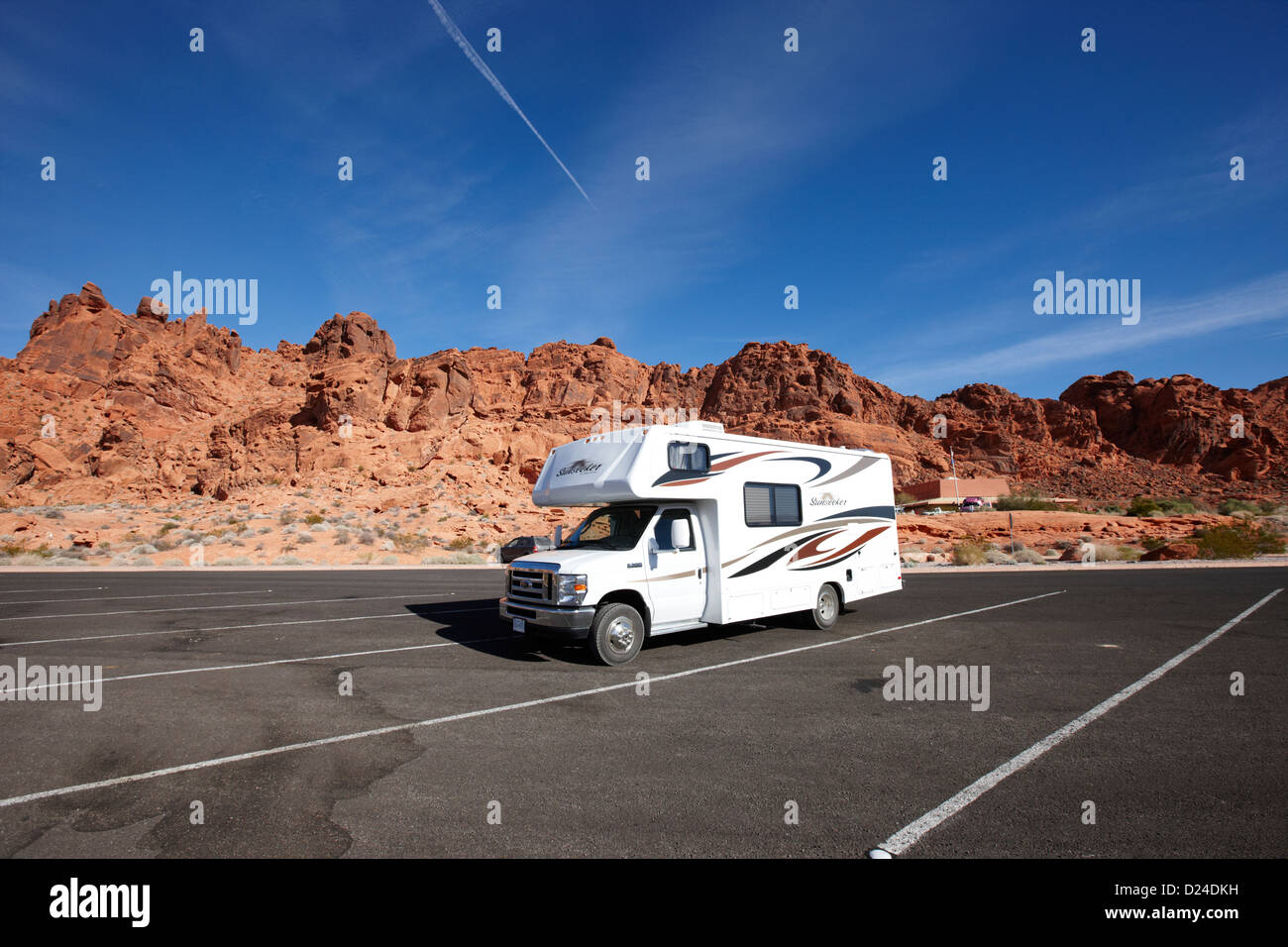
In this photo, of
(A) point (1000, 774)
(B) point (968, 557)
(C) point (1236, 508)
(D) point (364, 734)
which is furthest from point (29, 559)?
(C) point (1236, 508)

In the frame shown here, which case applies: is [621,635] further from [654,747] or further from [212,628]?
[212,628]

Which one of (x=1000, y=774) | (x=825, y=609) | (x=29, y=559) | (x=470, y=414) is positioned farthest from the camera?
(x=470, y=414)

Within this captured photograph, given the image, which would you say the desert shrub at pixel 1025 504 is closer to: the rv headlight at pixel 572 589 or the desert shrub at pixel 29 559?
the rv headlight at pixel 572 589

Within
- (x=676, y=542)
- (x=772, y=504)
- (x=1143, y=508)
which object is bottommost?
(x=1143, y=508)

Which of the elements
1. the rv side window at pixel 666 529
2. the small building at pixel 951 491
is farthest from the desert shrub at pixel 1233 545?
the small building at pixel 951 491

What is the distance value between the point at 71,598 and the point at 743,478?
16772 mm

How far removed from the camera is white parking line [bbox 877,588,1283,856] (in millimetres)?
3945

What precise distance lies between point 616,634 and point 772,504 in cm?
333

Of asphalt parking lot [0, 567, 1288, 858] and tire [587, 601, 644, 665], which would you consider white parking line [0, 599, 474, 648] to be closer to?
asphalt parking lot [0, 567, 1288, 858]

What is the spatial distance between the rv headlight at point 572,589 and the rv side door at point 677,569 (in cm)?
102

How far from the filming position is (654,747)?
18.2 feet
